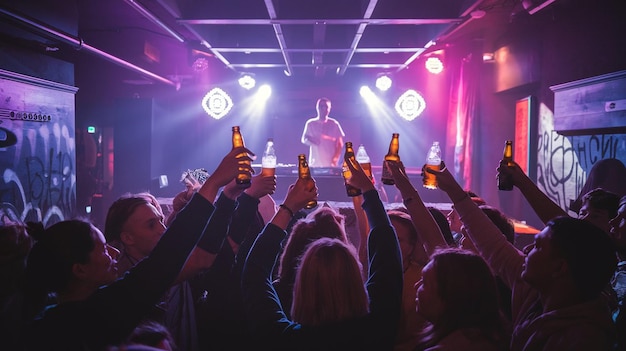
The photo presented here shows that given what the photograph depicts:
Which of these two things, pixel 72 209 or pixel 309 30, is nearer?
pixel 72 209

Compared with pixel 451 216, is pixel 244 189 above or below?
above

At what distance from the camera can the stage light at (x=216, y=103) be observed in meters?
11.7

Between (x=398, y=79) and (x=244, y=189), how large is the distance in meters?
12.1

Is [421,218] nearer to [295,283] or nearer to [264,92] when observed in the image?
[295,283]

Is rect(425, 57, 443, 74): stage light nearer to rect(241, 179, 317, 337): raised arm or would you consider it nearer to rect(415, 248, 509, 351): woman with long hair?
rect(241, 179, 317, 337): raised arm

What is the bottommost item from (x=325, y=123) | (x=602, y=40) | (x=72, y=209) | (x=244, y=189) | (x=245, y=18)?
(x=72, y=209)

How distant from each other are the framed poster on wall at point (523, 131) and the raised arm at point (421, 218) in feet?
20.9

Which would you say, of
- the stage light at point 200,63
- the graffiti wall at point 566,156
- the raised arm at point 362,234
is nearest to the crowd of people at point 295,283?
the raised arm at point 362,234

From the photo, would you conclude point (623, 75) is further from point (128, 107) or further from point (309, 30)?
point (128, 107)

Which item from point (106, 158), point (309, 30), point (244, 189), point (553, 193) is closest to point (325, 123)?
point (309, 30)

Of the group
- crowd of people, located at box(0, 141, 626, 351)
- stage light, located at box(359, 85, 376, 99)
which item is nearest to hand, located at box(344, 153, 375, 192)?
crowd of people, located at box(0, 141, 626, 351)

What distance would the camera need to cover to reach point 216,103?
11953 millimetres

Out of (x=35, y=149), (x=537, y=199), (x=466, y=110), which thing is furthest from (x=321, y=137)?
(x=537, y=199)

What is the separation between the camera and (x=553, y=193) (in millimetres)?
6629
